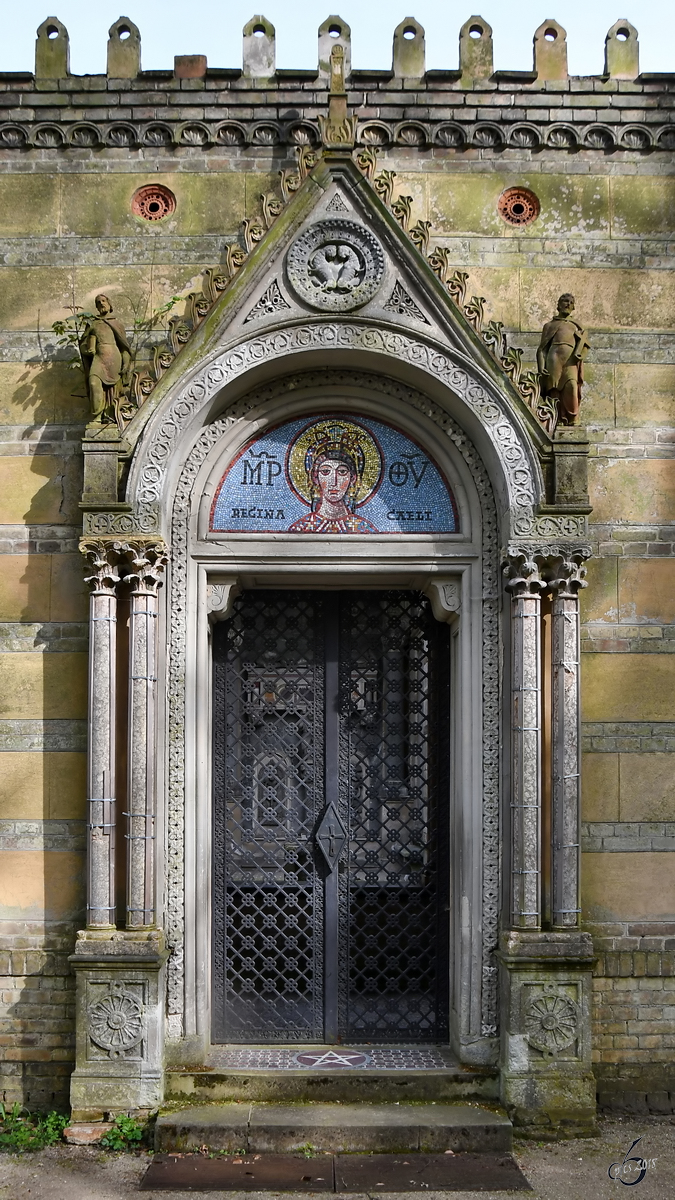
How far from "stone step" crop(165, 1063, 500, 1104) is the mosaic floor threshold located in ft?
0.42

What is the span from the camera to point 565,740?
304 inches

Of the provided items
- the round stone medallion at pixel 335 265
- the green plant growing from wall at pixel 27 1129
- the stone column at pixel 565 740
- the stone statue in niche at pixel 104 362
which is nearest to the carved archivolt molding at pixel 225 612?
the stone column at pixel 565 740

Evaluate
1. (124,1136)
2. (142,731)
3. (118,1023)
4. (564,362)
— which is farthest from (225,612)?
(124,1136)

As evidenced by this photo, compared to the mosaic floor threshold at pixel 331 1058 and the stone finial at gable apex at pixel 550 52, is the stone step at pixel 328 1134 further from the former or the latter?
the stone finial at gable apex at pixel 550 52

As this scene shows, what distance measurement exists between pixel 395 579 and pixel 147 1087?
3728mm

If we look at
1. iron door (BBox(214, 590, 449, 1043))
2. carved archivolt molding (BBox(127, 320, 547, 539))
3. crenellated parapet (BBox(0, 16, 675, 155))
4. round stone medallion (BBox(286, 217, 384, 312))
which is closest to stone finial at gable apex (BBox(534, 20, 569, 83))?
crenellated parapet (BBox(0, 16, 675, 155))

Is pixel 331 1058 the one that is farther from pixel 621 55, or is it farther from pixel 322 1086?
pixel 621 55

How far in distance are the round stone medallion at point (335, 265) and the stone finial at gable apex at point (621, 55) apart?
2270 millimetres

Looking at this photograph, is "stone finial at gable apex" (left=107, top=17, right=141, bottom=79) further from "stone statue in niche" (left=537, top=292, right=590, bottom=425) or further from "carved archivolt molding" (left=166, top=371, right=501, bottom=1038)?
"stone statue in niche" (left=537, top=292, right=590, bottom=425)

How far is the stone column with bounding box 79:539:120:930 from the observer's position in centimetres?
760

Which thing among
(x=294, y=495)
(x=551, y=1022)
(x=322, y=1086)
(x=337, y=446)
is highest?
(x=337, y=446)

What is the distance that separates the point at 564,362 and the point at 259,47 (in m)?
3.19

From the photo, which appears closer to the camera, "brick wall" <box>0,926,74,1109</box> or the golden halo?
"brick wall" <box>0,926,74,1109</box>

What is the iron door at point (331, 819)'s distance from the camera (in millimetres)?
8375
